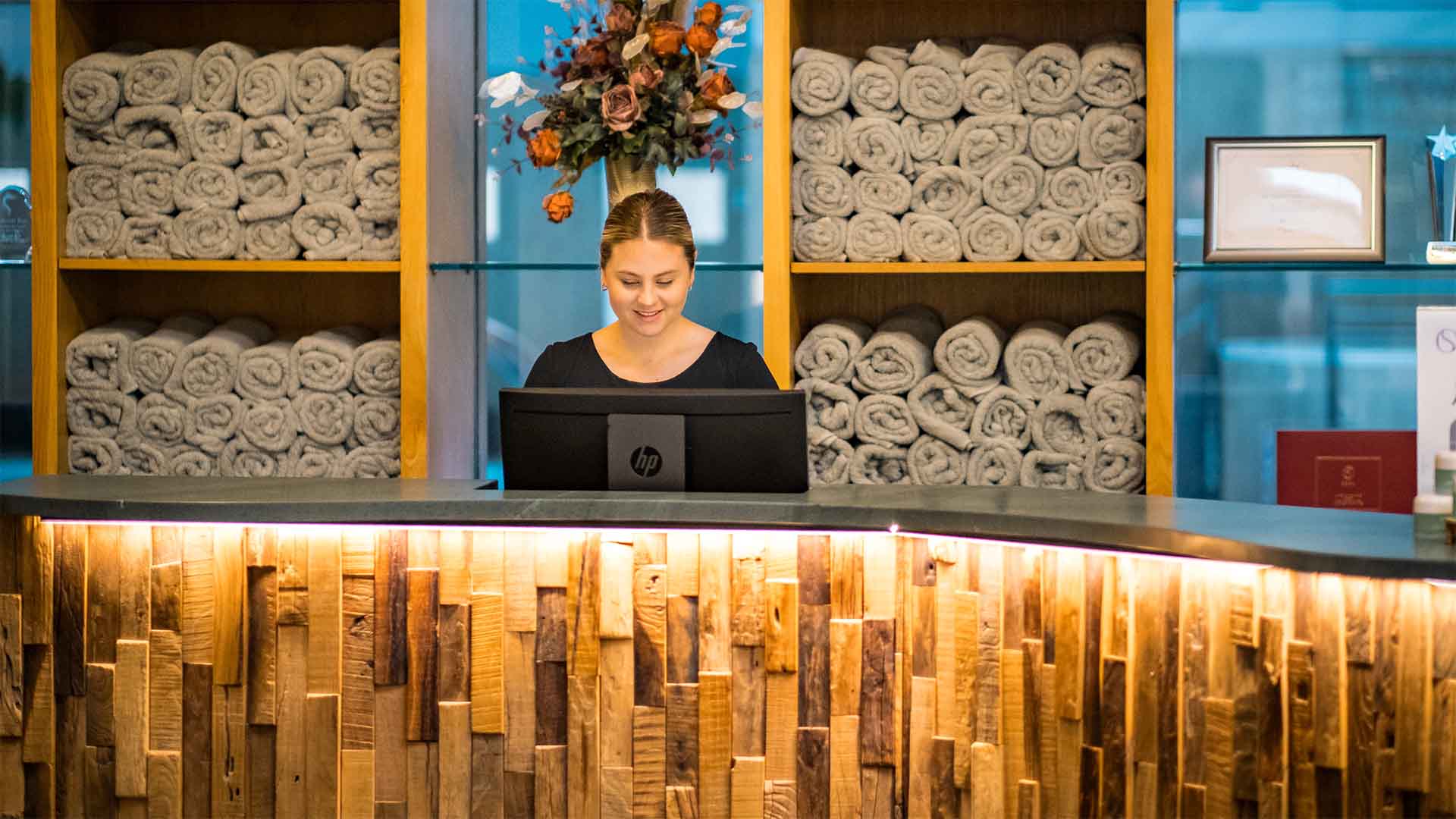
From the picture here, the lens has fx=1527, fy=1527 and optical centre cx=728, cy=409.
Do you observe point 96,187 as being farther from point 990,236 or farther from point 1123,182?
point 1123,182

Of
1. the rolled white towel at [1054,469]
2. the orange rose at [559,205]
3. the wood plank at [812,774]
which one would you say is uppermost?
the orange rose at [559,205]

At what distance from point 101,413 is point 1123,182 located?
94.9 inches

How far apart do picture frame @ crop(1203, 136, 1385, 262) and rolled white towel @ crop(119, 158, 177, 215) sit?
2349 millimetres

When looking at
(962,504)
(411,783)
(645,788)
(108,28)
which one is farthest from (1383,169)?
(108,28)

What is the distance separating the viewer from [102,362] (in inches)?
142

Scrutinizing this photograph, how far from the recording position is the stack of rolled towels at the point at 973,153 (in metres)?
3.32

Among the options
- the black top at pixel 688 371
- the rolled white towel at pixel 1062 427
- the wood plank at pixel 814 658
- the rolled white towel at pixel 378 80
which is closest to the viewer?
the wood plank at pixel 814 658

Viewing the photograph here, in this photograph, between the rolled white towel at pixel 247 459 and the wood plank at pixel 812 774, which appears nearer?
the wood plank at pixel 812 774

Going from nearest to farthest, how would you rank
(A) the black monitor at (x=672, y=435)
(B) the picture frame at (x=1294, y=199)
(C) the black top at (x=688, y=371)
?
(A) the black monitor at (x=672, y=435), (C) the black top at (x=688, y=371), (B) the picture frame at (x=1294, y=199)

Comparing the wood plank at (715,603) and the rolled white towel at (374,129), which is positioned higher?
the rolled white towel at (374,129)

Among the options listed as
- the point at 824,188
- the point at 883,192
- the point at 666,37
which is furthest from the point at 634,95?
the point at 883,192

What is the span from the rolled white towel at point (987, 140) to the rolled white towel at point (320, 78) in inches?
54.3

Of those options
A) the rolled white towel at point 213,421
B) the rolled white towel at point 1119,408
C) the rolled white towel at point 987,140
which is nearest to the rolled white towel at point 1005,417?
the rolled white towel at point 1119,408

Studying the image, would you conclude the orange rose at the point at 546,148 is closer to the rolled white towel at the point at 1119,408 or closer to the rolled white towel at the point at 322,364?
the rolled white towel at the point at 322,364
